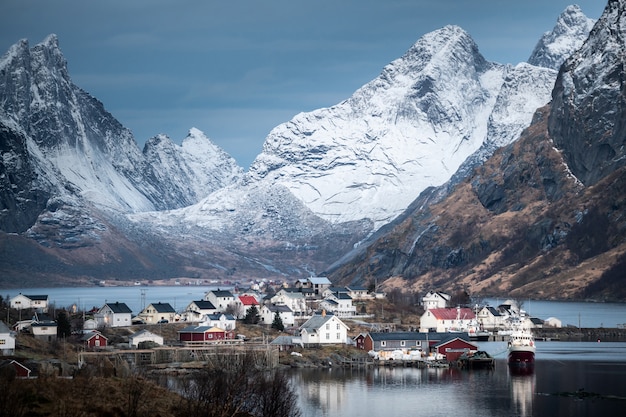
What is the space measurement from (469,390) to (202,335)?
1406 inches

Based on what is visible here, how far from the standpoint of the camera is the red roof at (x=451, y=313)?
509 ft

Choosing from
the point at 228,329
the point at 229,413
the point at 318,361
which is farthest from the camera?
the point at 228,329

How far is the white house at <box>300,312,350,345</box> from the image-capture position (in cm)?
12517

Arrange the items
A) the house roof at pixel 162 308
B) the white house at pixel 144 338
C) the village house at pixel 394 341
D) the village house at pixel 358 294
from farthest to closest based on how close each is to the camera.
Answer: the village house at pixel 358 294 → the house roof at pixel 162 308 → the village house at pixel 394 341 → the white house at pixel 144 338

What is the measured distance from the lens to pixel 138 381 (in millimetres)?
65562

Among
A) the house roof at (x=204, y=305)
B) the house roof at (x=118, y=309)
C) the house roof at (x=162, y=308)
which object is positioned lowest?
the house roof at (x=118, y=309)

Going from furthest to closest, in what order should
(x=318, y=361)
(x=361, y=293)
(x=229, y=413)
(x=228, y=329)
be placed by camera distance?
(x=361, y=293) → (x=228, y=329) → (x=318, y=361) → (x=229, y=413)

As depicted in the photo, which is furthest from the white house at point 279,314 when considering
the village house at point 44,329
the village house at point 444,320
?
the village house at point 44,329

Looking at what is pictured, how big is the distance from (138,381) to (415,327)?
298ft

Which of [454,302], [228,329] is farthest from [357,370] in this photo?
[454,302]

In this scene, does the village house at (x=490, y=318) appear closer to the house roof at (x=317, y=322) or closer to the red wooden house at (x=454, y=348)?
the house roof at (x=317, y=322)

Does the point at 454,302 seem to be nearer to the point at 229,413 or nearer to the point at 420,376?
the point at 420,376

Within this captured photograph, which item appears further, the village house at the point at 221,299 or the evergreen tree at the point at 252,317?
the village house at the point at 221,299

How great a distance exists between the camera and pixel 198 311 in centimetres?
14938
